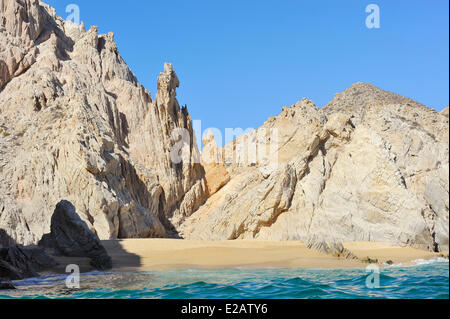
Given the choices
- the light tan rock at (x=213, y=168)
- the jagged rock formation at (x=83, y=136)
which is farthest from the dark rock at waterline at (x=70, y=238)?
the light tan rock at (x=213, y=168)

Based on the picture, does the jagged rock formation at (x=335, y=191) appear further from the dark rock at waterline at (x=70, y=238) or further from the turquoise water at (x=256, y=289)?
the turquoise water at (x=256, y=289)

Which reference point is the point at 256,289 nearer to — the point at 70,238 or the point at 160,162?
the point at 70,238

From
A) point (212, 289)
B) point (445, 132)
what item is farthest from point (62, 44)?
point (445, 132)

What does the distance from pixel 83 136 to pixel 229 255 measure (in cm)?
844

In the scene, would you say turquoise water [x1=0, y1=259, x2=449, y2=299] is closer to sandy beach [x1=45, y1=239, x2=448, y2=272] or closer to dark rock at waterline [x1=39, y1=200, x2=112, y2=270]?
sandy beach [x1=45, y1=239, x2=448, y2=272]

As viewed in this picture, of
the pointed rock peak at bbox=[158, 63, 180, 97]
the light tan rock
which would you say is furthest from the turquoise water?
the light tan rock

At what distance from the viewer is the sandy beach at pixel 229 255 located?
1022 centimetres

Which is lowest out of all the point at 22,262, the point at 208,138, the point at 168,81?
the point at 22,262

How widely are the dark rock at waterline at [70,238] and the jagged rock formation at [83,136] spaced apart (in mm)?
2843

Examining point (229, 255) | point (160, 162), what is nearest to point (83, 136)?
point (160, 162)

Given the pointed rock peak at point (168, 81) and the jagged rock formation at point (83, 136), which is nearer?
the jagged rock formation at point (83, 136)

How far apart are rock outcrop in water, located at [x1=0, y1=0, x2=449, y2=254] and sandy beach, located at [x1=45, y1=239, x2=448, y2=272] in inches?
58.4

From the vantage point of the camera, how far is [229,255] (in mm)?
12273

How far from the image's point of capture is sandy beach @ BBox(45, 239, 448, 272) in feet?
33.5
